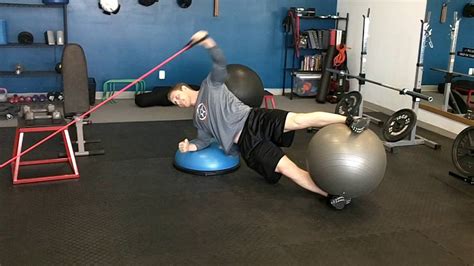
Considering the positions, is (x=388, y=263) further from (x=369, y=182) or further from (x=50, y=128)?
(x=50, y=128)

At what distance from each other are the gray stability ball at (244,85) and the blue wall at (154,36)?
1.79 m

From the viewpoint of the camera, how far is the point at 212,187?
10.8 ft

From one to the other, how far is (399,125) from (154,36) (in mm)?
3463

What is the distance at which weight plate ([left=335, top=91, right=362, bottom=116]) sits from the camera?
15.5ft

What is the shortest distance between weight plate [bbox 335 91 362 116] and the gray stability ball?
893mm

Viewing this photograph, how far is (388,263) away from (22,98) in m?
4.83

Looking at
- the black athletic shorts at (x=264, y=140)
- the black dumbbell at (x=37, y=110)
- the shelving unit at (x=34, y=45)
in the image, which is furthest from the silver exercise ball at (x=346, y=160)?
the shelving unit at (x=34, y=45)

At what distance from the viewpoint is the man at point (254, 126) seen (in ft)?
10.3

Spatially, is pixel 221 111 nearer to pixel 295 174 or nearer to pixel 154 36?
pixel 295 174

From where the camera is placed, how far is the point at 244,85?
462 centimetres

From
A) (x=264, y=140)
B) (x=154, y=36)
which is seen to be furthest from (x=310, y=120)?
(x=154, y=36)

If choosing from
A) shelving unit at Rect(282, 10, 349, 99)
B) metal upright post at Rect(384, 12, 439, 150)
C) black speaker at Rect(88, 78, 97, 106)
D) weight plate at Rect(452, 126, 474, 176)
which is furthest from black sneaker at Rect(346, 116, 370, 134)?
shelving unit at Rect(282, 10, 349, 99)

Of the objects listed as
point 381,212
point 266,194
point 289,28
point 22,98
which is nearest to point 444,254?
point 381,212

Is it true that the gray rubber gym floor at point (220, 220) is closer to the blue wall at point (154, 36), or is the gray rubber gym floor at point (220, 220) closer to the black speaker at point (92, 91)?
the black speaker at point (92, 91)
